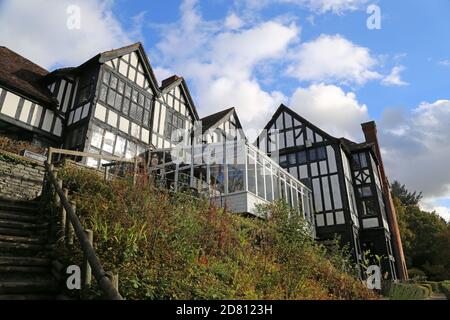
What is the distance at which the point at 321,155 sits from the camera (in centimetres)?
2125

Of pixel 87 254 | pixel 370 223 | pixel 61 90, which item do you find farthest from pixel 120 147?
pixel 370 223

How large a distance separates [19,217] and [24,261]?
2.01m

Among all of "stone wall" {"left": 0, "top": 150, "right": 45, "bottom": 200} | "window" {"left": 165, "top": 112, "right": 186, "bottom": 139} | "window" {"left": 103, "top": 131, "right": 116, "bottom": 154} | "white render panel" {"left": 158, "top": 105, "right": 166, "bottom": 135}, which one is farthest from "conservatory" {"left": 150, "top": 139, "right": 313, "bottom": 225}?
"window" {"left": 165, "top": 112, "right": 186, "bottom": 139}

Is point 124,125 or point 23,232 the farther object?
point 124,125

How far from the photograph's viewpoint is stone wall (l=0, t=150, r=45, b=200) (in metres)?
8.91

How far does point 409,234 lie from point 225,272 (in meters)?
29.7

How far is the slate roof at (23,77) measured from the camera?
15.2m

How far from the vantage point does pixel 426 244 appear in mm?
30500

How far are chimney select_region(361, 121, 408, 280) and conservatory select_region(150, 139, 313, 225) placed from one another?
36.6 feet

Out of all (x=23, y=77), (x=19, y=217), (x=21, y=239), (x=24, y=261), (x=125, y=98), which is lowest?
(x=24, y=261)

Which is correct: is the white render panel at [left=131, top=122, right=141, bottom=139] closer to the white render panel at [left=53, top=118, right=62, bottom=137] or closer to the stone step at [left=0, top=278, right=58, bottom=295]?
the white render panel at [left=53, top=118, right=62, bottom=137]

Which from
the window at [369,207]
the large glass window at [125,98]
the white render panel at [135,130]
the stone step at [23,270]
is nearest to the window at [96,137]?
the large glass window at [125,98]

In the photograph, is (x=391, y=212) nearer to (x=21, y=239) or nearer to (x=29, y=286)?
(x=21, y=239)

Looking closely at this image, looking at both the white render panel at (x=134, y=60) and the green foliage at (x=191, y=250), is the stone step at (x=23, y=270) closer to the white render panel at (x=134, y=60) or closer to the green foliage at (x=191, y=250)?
the green foliage at (x=191, y=250)
